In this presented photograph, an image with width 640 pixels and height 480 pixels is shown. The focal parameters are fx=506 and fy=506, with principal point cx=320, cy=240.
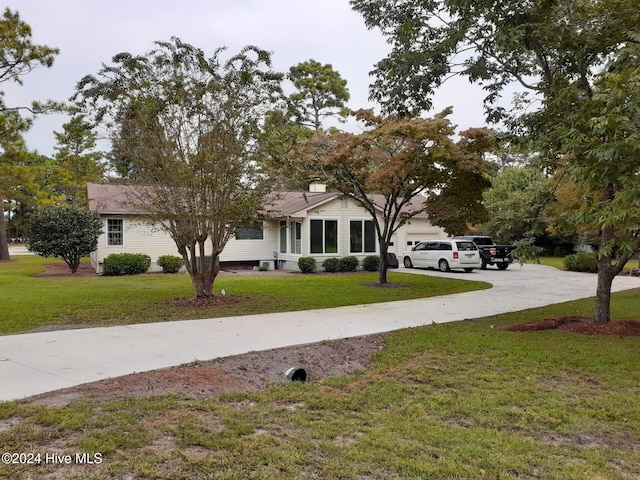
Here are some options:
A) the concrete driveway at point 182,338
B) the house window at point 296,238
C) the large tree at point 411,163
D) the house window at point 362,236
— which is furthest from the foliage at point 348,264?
the concrete driveway at point 182,338

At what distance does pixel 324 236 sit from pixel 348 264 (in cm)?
178

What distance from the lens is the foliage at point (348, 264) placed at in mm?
22953

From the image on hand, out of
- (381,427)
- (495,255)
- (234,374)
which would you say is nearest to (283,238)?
(495,255)

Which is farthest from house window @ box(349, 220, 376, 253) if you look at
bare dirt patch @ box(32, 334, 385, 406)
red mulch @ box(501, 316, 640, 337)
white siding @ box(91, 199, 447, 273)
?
bare dirt patch @ box(32, 334, 385, 406)

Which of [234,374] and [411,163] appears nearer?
[234,374]

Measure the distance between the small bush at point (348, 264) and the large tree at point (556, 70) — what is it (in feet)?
43.3

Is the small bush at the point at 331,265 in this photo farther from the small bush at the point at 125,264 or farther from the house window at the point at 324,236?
the small bush at the point at 125,264

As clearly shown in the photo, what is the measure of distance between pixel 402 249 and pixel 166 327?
63.0 feet

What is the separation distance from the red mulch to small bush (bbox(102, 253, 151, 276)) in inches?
614

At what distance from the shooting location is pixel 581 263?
24.7 m

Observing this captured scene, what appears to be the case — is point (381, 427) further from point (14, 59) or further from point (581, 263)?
point (581, 263)

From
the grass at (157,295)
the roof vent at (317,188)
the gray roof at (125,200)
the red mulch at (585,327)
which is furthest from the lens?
the roof vent at (317,188)

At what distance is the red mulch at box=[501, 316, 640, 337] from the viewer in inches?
339

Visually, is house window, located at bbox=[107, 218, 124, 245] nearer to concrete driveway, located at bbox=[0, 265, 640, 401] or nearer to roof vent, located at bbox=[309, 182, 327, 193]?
roof vent, located at bbox=[309, 182, 327, 193]
